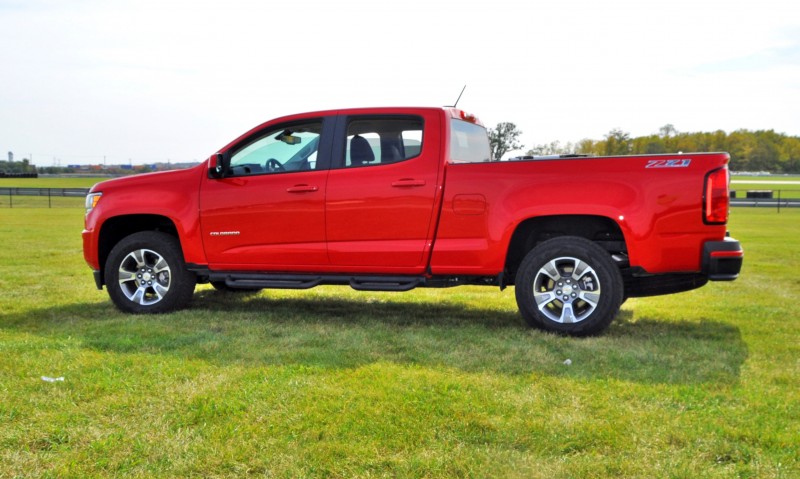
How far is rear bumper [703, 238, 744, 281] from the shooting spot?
5781 mm

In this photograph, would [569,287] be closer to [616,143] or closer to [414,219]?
[414,219]

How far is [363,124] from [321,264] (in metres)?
1.36

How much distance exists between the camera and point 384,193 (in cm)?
653

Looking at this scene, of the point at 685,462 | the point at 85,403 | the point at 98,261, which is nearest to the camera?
the point at 685,462

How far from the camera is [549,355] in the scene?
17.8 ft

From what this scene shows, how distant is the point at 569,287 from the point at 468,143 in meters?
1.86

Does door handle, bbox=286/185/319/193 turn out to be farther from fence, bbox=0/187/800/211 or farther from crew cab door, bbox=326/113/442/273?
fence, bbox=0/187/800/211

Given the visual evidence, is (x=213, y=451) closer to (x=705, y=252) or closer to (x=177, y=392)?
(x=177, y=392)

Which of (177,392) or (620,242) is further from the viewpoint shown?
(620,242)

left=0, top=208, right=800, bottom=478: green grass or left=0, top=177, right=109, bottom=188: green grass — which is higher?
left=0, top=177, right=109, bottom=188: green grass

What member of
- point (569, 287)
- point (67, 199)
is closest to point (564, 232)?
point (569, 287)

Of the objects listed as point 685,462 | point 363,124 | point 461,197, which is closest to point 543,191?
point 461,197

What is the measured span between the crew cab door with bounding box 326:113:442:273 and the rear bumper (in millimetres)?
2220

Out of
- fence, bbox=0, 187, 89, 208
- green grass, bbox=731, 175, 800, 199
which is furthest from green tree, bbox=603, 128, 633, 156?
fence, bbox=0, 187, 89, 208
